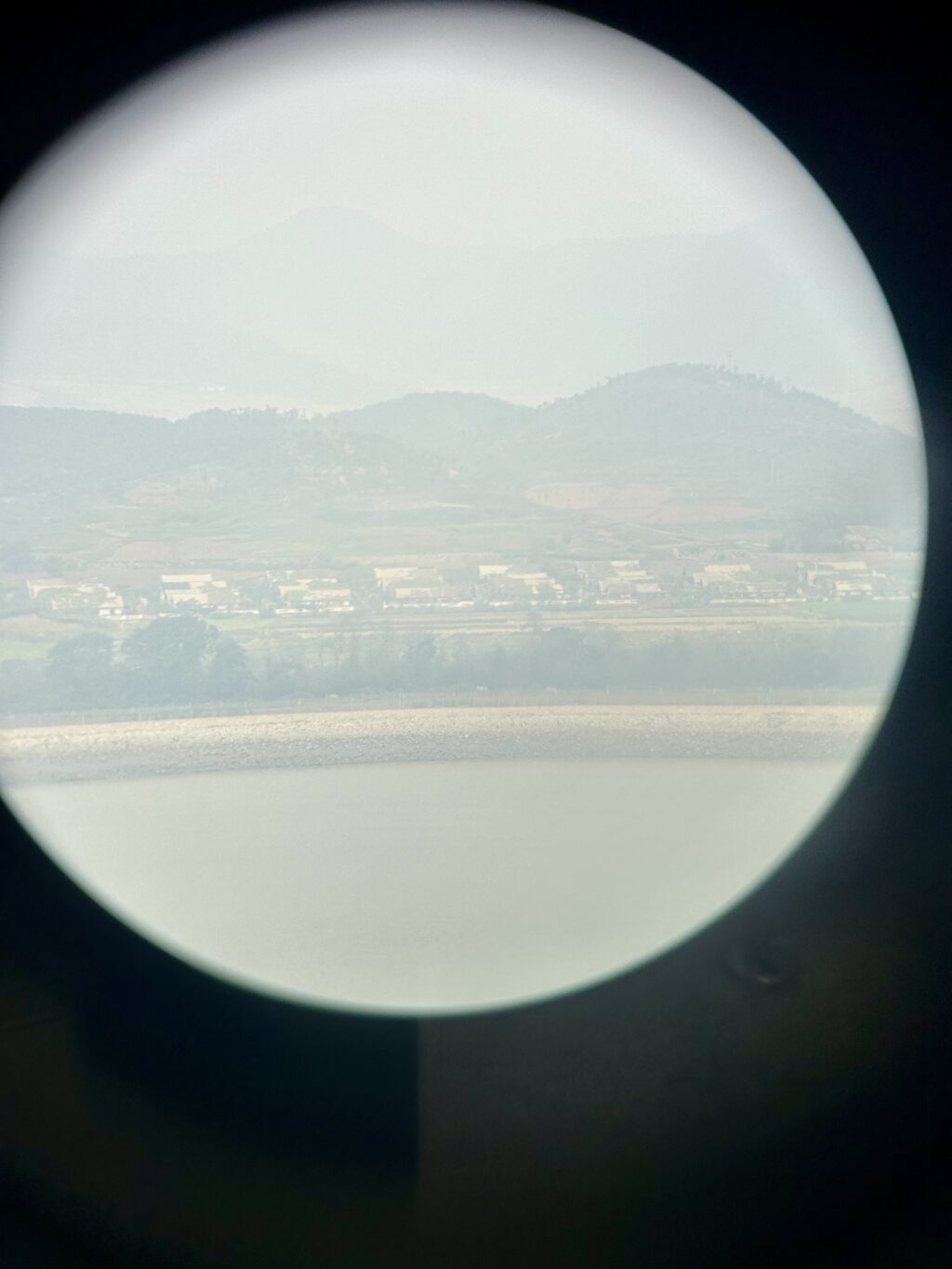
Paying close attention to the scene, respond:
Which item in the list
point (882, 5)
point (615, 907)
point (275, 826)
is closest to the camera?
point (882, 5)

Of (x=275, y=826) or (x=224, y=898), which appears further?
(x=275, y=826)

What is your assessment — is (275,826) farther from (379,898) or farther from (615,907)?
(615,907)

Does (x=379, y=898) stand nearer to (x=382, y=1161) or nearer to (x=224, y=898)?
(x=224, y=898)

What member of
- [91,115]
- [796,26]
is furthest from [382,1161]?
[796,26]

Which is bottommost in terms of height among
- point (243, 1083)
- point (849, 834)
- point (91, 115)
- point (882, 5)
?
point (243, 1083)

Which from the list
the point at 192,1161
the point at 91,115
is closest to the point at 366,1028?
the point at 192,1161

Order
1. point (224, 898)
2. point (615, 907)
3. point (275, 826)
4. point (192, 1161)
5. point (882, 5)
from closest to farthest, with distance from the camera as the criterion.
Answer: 1. point (882, 5)
2. point (192, 1161)
3. point (615, 907)
4. point (224, 898)
5. point (275, 826)

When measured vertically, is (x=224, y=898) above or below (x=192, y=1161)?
above
